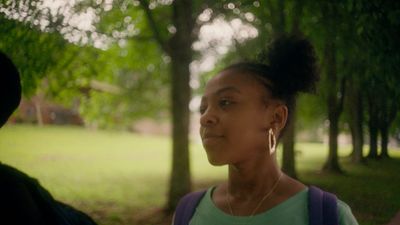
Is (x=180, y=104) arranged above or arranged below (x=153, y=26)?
below

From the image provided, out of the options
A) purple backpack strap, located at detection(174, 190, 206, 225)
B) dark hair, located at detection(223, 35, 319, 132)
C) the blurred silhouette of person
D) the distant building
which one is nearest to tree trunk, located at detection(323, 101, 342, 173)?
dark hair, located at detection(223, 35, 319, 132)

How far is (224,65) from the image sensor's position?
229cm

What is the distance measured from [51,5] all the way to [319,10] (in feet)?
5.17

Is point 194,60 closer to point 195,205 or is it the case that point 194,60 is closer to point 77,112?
point 77,112

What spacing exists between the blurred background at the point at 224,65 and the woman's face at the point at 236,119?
281 mm

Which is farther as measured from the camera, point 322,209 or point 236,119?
point 236,119

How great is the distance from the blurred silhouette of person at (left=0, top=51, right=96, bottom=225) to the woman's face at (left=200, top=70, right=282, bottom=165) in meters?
0.41

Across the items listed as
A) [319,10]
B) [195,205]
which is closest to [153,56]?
[319,10]

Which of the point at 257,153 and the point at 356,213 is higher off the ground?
the point at 257,153

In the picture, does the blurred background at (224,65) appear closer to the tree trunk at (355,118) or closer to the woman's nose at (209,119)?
the tree trunk at (355,118)

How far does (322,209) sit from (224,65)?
150 cm

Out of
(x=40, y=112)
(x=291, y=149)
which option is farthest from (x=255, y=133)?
(x=40, y=112)

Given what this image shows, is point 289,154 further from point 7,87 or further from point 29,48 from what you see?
point 29,48

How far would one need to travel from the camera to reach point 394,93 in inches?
70.3
